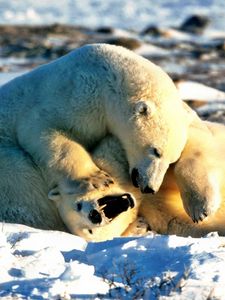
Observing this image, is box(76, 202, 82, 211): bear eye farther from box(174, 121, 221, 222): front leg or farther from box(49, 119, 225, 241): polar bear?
box(174, 121, 221, 222): front leg

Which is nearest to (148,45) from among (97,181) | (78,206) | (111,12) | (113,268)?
(111,12)

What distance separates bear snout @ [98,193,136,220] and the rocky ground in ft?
27.3

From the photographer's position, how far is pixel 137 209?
510 cm

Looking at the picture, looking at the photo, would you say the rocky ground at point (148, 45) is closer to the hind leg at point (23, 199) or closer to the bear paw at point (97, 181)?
the hind leg at point (23, 199)

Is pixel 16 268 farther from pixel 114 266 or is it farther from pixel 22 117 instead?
pixel 22 117

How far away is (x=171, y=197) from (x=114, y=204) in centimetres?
58

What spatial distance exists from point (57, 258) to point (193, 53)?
15.5 metres

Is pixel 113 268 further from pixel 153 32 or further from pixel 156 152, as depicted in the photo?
pixel 153 32

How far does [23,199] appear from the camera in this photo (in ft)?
16.7

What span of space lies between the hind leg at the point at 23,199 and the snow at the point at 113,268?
0.96 metres

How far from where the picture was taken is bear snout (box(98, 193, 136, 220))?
4668mm

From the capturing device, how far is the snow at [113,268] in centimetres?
316

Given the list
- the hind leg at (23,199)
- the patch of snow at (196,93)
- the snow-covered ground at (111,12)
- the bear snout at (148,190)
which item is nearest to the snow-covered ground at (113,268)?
the bear snout at (148,190)

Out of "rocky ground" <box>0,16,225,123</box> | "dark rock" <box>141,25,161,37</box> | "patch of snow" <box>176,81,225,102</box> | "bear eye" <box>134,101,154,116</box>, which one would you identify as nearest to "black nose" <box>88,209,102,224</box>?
"bear eye" <box>134,101,154,116</box>
